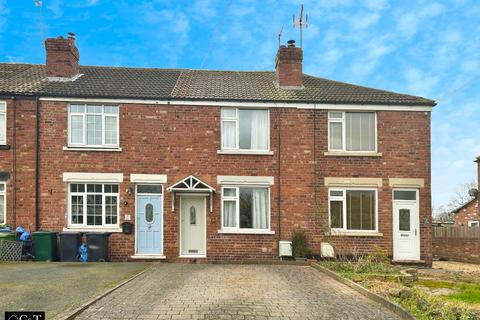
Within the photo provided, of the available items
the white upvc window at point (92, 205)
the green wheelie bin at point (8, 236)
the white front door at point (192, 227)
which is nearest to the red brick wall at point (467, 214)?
the white front door at point (192, 227)

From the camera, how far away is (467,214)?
2778 cm

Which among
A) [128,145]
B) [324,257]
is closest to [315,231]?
[324,257]

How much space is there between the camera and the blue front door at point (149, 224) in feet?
48.3

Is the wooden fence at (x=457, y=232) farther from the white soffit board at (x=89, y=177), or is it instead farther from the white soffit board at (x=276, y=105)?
the white soffit board at (x=89, y=177)

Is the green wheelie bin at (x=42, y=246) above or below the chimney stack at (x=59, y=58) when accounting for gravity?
below

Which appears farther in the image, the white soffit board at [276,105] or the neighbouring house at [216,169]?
the white soffit board at [276,105]

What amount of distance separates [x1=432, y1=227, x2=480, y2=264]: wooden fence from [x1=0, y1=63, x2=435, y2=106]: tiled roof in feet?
22.9

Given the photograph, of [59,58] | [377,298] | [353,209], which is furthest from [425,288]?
[59,58]

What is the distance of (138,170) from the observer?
A: 1487 cm

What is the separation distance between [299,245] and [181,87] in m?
7.40

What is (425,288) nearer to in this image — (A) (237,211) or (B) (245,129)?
(A) (237,211)

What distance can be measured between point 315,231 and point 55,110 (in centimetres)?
1013

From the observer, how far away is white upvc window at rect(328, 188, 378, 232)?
49.3ft

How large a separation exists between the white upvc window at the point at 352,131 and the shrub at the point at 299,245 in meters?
3.41
